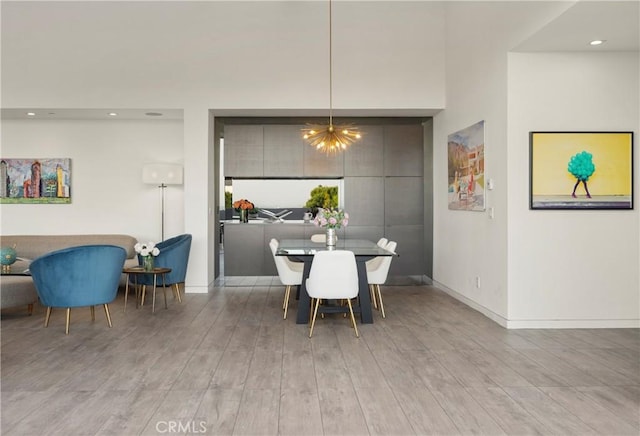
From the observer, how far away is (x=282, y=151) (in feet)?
23.9

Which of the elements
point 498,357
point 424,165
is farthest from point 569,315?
point 424,165

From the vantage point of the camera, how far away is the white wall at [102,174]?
729cm

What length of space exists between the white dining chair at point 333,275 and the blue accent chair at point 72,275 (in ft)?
6.60

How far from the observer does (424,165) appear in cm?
728

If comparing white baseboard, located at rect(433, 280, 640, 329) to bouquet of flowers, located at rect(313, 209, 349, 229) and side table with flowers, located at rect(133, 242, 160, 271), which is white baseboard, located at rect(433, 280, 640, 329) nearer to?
bouquet of flowers, located at rect(313, 209, 349, 229)

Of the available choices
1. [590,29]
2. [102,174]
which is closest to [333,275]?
[590,29]

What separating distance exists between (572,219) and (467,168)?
1.39 meters

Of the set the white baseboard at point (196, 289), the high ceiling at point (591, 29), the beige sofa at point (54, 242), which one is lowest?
the white baseboard at point (196, 289)

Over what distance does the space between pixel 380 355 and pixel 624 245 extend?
2.64 meters

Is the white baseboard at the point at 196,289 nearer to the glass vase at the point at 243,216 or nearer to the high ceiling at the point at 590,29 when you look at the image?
the glass vase at the point at 243,216

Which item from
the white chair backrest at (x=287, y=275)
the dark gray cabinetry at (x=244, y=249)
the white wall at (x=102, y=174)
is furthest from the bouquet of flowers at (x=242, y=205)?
the white chair backrest at (x=287, y=275)

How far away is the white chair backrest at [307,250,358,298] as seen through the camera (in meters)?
4.21

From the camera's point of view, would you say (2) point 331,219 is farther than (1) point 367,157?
No

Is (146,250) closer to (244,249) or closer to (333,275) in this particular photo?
(244,249)
